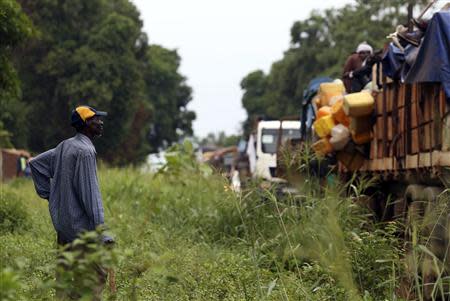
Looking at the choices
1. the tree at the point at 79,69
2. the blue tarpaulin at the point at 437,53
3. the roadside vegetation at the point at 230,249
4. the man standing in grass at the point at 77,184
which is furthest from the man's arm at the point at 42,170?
the tree at the point at 79,69

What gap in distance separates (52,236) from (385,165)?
4.48 m

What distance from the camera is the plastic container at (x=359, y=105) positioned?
42.4 feet

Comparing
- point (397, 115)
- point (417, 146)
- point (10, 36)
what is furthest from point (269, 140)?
point (417, 146)

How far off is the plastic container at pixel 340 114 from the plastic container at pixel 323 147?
13.9 inches

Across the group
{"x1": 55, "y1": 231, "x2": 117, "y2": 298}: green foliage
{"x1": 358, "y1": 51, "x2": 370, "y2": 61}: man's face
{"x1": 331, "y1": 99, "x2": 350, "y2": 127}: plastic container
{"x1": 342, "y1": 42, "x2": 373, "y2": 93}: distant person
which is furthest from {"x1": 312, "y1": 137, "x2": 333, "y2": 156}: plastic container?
{"x1": 55, "y1": 231, "x2": 117, "y2": 298}: green foliage

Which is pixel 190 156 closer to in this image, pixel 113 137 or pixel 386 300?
pixel 386 300

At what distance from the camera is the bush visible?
14.6 m

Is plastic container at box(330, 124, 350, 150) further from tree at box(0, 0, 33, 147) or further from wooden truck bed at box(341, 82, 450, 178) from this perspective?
tree at box(0, 0, 33, 147)

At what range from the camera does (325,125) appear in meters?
14.0

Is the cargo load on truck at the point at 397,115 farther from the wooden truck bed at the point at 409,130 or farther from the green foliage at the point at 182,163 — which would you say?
the green foliage at the point at 182,163

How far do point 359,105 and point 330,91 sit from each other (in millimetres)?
2656

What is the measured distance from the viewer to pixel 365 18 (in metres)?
43.6

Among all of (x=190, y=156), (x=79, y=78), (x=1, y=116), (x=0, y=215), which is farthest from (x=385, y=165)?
(x=79, y=78)

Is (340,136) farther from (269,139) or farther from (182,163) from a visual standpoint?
(269,139)
